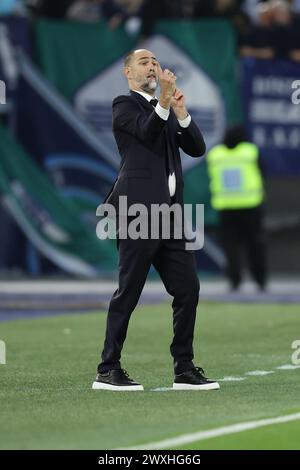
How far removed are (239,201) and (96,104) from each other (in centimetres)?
278

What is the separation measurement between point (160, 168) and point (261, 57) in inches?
443

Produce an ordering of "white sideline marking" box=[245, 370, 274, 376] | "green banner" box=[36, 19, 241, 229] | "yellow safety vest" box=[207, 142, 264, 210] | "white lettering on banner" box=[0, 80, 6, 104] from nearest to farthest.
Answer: "white sideline marking" box=[245, 370, 274, 376] → "yellow safety vest" box=[207, 142, 264, 210] → "white lettering on banner" box=[0, 80, 6, 104] → "green banner" box=[36, 19, 241, 229]

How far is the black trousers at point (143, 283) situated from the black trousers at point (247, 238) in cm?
940

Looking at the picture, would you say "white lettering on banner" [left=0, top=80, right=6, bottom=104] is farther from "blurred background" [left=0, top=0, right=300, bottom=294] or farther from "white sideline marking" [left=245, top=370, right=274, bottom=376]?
"white sideline marking" [left=245, top=370, right=274, bottom=376]

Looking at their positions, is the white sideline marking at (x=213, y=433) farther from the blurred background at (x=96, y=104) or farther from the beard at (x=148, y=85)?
the blurred background at (x=96, y=104)

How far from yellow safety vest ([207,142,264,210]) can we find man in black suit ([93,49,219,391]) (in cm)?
930

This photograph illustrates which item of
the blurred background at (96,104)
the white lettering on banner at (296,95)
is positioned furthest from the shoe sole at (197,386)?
the blurred background at (96,104)

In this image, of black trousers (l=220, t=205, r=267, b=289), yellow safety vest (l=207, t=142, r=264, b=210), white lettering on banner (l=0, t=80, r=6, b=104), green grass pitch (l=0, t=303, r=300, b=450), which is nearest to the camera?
green grass pitch (l=0, t=303, r=300, b=450)

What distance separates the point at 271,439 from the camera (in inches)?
317

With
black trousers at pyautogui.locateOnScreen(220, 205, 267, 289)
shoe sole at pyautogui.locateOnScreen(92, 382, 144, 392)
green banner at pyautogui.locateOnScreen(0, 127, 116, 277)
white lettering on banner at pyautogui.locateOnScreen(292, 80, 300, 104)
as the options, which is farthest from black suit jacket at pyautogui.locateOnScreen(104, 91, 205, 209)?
green banner at pyautogui.locateOnScreen(0, 127, 116, 277)

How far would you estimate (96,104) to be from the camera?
21.2m

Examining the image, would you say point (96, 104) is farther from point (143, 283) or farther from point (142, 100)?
point (143, 283)

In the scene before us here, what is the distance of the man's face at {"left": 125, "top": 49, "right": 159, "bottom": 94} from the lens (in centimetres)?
1002
